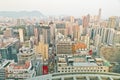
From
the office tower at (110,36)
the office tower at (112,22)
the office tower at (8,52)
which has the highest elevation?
the office tower at (112,22)

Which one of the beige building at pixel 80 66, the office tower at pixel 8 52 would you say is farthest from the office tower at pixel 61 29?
the beige building at pixel 80 66

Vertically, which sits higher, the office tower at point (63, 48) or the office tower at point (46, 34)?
the office tower at point (46, 34)

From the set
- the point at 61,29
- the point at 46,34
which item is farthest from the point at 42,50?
the point at 61,29

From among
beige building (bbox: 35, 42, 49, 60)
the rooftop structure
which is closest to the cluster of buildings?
beige building (bbox: 35, 42, 49, 60)

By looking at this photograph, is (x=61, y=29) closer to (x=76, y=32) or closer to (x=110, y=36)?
(x=76, y=32)

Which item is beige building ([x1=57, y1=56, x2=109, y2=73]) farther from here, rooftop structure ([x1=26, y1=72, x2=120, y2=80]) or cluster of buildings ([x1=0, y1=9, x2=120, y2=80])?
rooftop structure ([x1=26, y1=72, x2=120, y2=80])

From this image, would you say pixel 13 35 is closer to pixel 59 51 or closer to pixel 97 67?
pixel 59 51

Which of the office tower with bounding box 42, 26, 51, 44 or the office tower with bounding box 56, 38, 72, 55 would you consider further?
the office tower with bounding box 42, 26, 51, 44

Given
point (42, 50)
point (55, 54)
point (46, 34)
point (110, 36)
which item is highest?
point (46, 34)

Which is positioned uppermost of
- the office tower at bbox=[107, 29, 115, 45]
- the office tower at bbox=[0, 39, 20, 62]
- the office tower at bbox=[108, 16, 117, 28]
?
the office tower at bbox=[108, 16, 117, 28]

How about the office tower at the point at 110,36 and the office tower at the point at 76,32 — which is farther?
the office tower at the point at 76,32

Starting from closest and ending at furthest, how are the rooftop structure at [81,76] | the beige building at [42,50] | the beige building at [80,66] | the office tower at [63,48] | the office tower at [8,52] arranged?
the rooftop structure at [81,76] → the beige building at [80,66] → the beige building at [42,50] → the office tower at [8,52] → the office tower at [63,48]

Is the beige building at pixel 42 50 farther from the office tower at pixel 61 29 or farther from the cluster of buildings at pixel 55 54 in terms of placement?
the office tower at pixel 61 29
